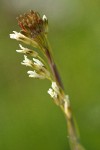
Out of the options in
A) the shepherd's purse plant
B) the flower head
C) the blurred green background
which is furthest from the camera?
the blurred green background

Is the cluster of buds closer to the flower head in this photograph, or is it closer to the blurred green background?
the flower head

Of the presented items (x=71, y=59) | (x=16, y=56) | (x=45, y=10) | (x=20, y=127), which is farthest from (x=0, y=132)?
(x=45, y=10)

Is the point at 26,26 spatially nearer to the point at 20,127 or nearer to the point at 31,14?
the point at 31,14

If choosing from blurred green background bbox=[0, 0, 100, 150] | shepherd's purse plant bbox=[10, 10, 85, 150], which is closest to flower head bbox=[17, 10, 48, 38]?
shepherd's purse plant bbox=[10, 10, 85, 150]

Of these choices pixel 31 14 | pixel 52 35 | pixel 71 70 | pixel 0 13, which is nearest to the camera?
pixel 31 14

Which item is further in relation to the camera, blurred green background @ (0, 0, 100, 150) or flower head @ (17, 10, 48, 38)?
blurred green background @ (0, 0, 100, 150)

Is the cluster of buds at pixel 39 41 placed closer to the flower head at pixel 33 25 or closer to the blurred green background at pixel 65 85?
the flower head at pixel 33 25

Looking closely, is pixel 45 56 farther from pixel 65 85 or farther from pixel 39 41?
pixel 65 85

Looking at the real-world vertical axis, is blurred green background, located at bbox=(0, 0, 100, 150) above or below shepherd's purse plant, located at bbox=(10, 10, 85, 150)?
above

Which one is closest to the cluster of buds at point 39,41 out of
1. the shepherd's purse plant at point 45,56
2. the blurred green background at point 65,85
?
the shepherd's purse plant at point 45,56

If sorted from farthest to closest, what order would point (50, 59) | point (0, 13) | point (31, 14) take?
point (0, 13) < point (31, 14) < point (50, 59)
